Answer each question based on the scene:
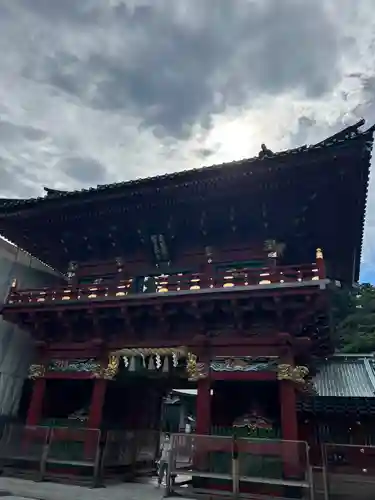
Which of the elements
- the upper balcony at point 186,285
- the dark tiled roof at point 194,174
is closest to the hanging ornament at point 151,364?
the upper balcony at point 186,285

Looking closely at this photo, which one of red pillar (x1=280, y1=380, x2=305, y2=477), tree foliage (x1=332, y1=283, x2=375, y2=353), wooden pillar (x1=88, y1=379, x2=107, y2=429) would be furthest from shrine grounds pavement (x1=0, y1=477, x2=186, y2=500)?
tree foliage (x1=332, y1=283, x2=375, y2=353)

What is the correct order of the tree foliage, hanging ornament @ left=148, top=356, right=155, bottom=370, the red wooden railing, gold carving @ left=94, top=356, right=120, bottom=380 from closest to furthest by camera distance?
1. the red wooden railing
2. hanging ornament @ left=148, top=356, right=155, bottom=370
3. gold carving @ left=94, top=356, right=120, bottom=380
4. the tree foliage

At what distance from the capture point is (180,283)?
41.6ft

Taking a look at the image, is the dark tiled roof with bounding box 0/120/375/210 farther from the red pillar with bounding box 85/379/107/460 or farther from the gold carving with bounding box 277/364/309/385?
the red pillar with bounding box 85/379/107/460

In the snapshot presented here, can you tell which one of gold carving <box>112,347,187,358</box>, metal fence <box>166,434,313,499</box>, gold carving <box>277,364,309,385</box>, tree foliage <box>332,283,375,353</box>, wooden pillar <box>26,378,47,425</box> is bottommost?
metal fence <box>166,434,313,499</box>

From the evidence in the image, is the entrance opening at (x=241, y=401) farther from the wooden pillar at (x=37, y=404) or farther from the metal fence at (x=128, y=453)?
the wooden pillar at (x=37, y=404)

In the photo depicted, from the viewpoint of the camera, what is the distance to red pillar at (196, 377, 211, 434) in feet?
37.4

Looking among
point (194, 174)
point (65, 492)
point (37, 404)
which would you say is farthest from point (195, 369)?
point (194, 174)

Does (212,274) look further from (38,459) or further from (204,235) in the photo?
(38,459)

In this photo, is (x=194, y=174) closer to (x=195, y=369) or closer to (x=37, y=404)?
(x=195, y=369)

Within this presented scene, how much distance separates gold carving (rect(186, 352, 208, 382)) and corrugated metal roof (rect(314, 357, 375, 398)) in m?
4.53

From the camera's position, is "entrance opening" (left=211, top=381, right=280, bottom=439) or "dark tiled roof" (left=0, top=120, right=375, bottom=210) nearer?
"dark tiled roof" (left=0, top=120, right=375, bottom=210)

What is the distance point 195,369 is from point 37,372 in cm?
608

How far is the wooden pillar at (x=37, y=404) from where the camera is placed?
44.4ft
